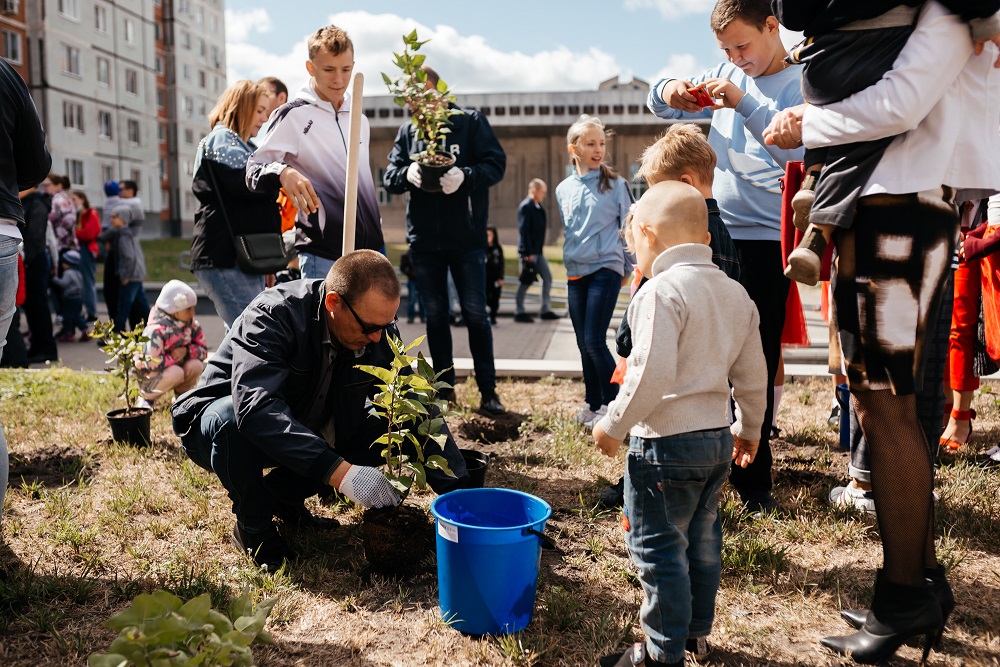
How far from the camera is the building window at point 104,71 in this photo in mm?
36750

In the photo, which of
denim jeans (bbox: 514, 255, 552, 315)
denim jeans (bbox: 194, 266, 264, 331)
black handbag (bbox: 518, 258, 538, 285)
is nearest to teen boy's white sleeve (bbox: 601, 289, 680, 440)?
denim jeans (bbox: 194, 266, 264, 331)

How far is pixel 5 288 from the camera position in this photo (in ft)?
8.55

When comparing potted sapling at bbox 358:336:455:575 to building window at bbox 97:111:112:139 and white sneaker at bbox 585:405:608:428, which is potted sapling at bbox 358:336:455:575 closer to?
white sneaker at bbox 585:405:608:428

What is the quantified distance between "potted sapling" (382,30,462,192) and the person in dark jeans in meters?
0.12

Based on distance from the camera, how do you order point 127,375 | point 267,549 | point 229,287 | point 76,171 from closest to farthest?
point 267,549
point 229,287
point 127,375
point 76,171

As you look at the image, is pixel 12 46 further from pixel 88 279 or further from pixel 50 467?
pixel 50 467

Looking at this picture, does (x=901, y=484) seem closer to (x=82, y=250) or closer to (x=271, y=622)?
(x=271, y=622)

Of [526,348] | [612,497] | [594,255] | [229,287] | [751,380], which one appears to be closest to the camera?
[751,380]

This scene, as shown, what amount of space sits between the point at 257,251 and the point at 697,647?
10.3 feet

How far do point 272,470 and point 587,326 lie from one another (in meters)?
2.42

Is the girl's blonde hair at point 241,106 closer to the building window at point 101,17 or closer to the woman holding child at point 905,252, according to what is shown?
the woman holding child at point 905,252

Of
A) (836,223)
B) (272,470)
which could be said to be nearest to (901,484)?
(836,223)

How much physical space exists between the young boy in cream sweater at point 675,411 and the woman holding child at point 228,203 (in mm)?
2770

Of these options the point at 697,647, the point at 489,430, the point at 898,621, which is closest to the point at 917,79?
the point at 898,621
